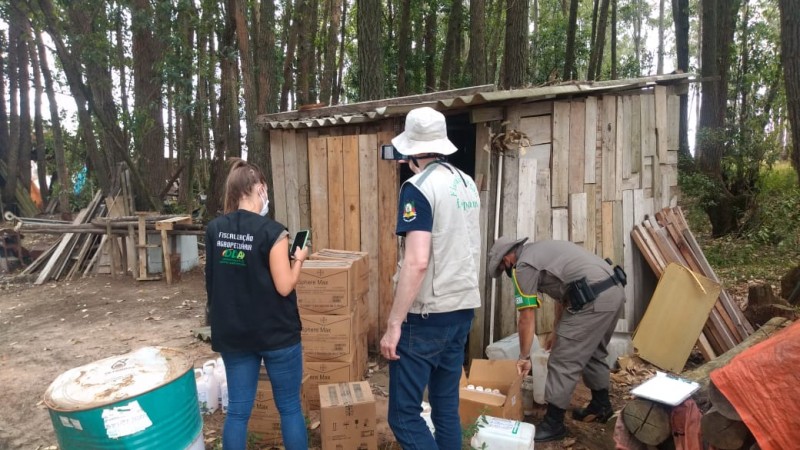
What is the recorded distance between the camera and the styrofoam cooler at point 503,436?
3240mm

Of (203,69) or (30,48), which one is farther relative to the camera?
(30,48)

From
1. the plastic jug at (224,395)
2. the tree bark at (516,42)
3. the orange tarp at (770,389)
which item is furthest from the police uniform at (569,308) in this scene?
the tree bark at (516,42)

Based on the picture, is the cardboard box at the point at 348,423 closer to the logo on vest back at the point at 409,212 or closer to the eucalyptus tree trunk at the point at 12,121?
the logo on vest back at the point at 409,212

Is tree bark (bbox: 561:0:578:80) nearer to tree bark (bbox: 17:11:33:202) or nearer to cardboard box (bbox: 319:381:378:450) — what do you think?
cardboard box (bbox: 319:381:378:450)

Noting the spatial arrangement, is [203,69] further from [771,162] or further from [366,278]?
[771,162]

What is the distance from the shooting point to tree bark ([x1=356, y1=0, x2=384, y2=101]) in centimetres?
958

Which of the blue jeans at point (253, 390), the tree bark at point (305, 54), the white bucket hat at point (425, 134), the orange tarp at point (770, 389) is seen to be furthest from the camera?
the tree bark at point (305, 54)

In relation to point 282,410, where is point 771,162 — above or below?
above

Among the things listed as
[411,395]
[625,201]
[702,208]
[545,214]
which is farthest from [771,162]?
[411,395]

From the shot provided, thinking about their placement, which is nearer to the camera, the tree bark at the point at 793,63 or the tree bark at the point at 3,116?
the tree bark at the point at 793,63

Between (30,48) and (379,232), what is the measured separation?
19764 mm

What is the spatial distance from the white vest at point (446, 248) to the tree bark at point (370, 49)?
7433 mm

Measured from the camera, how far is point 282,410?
2.85 metres

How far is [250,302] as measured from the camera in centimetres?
271
